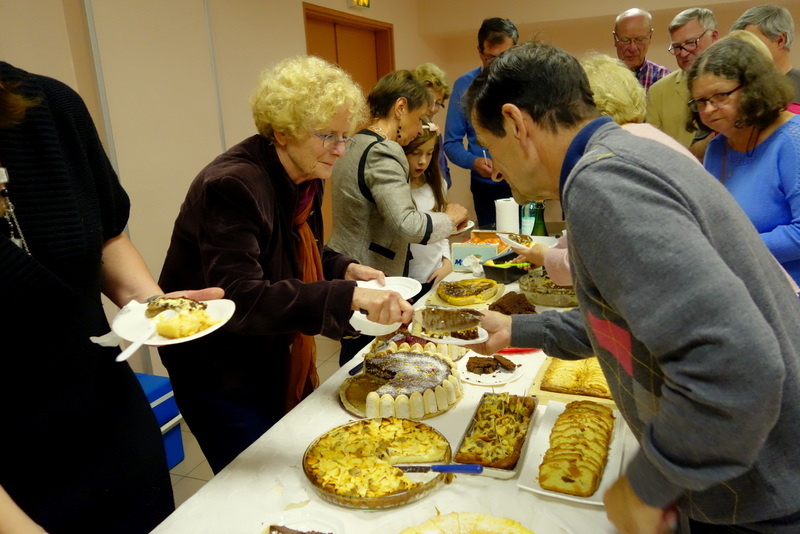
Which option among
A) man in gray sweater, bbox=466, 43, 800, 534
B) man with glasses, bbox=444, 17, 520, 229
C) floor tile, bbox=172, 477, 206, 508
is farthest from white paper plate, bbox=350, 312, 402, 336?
man with glasses, bbox=444, 17, 520, 229

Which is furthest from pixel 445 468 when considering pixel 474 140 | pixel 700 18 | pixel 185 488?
pixel 474 140

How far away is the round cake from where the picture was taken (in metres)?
1.52

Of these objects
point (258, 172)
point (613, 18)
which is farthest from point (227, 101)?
point (613, 18)

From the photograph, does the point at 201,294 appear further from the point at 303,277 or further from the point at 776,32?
the point at 776,32

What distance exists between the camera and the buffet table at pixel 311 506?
44.4 inches

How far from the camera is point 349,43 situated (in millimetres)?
5590

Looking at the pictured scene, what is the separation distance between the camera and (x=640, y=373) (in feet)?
2.98

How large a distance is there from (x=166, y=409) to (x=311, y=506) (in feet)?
6.14

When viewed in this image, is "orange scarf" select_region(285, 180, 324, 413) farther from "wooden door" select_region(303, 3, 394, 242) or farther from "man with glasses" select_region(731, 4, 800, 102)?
"wooden door" select_region(303, 3, 394, 242)

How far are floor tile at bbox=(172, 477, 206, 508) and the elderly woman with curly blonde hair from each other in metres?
1.03

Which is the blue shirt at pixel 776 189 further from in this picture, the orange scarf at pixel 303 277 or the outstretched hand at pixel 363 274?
the orange scarf at pixel 303 277

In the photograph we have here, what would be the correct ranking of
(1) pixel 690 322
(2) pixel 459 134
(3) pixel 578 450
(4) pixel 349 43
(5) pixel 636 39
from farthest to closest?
(4) pixel 349 43
(2) pixel 459 134
(5) pixel 636 39
(3) pixel 578 450
(1) pixel 690 322

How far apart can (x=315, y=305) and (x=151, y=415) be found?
18.9 inches

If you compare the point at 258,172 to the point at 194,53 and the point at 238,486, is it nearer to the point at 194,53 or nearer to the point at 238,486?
the point at 238,486
